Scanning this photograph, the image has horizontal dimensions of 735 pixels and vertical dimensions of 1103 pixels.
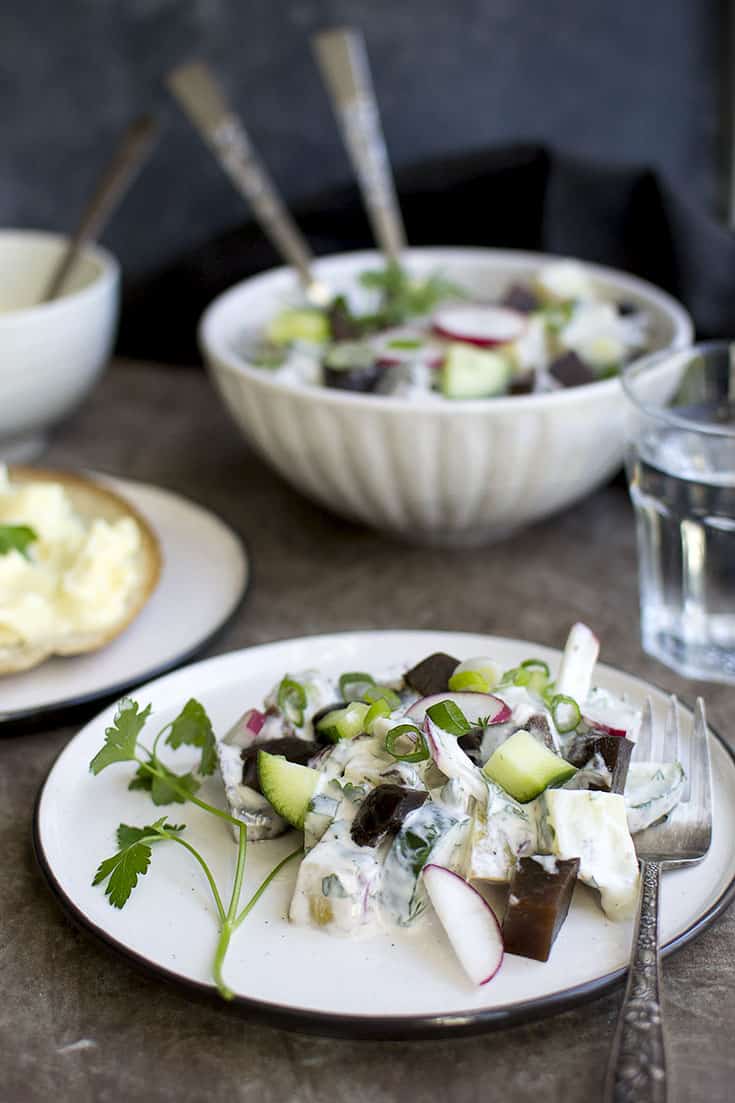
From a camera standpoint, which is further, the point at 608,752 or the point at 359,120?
the point at 359,120

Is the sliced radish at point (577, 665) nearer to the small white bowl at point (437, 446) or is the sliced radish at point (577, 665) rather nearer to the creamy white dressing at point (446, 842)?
the creamy white dressing at point (446, 842)

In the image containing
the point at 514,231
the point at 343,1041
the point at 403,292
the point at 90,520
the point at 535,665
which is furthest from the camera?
the point at 514,231

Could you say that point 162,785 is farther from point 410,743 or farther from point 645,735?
point 645,735

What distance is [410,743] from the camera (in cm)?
109

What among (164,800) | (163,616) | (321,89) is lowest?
(163,616)

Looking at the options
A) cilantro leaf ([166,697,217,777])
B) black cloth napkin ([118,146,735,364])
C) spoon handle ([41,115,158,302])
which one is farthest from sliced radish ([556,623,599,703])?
spoon handle ([41,115,158,302])

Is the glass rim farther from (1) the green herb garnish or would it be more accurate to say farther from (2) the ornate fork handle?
(2) the ornate fork handle

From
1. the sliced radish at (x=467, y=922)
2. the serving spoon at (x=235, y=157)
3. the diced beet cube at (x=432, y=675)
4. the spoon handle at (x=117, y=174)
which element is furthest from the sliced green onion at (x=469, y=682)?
the spoon handle at (x=117, y=174)

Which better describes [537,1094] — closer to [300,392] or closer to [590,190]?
[300,392]

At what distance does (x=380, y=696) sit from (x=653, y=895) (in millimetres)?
315

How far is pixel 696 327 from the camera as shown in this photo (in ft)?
6.49

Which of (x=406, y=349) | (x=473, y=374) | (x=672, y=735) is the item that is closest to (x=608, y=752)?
(x=672, y=735)

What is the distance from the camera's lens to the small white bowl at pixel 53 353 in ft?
6.46

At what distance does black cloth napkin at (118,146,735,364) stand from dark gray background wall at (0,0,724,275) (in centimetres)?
26
